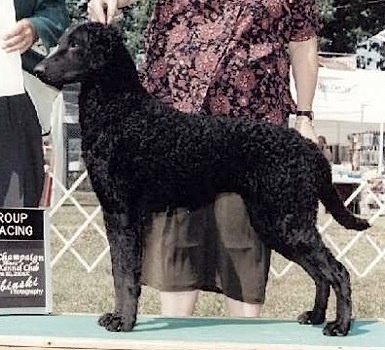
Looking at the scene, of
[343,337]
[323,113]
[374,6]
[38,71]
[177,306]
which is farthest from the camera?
[374,6]

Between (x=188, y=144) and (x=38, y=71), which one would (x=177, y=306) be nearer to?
(x=188, y=144)

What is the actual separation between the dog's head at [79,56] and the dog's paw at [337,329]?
2.23 feet

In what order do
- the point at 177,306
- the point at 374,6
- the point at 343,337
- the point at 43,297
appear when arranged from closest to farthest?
the point at 343,337 < the point at 43,297 < the point at 177,306 < the point at 374,6

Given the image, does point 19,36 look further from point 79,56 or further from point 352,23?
point 352,23

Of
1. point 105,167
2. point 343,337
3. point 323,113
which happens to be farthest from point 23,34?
point 323,113

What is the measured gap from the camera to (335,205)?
1.78m

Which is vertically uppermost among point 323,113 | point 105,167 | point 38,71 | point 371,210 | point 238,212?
point 38,71

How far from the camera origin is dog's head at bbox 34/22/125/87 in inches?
62.6

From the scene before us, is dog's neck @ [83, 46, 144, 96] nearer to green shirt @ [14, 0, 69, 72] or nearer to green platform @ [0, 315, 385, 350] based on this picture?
green shirt @ [14, 0, 69, 72]

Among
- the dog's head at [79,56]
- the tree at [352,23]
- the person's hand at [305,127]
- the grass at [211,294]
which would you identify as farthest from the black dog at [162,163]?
the tree at [352,23]

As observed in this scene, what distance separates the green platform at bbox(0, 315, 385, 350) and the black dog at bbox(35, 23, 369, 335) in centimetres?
6

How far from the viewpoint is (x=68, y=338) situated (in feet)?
5.36

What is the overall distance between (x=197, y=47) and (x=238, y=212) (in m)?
0.39

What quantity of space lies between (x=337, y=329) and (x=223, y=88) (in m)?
0.59
